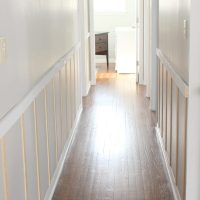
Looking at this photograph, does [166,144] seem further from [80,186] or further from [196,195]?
[196,195]

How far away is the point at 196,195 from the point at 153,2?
3.01 meters

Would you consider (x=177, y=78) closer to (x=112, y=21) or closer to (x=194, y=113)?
(x=194, y=113)

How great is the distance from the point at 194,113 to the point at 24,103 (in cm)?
93

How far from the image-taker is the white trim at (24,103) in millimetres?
1893

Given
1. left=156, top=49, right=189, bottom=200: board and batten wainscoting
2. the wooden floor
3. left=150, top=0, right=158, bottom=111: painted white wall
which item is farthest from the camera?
left=150, top=0, right=158, bottom=111: painted white wall

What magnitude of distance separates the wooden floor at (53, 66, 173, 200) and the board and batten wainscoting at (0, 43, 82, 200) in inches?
5.7

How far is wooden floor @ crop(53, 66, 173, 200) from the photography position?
3.23 m

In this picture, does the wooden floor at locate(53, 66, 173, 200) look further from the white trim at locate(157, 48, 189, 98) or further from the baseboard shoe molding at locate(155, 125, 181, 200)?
the white trim at locate(157, 48, 189, 98)

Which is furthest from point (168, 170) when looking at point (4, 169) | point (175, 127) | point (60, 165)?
point (4, 169)

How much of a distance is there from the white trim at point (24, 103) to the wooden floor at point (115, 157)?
839 mm

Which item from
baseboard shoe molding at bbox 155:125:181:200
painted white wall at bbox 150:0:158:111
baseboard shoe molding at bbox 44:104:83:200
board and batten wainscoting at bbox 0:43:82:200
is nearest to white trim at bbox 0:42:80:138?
board and batten wainscoting at bbox 0:43:82:200

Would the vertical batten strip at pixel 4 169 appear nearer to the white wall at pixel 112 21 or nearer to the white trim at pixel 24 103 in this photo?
the white trim at pixel 24 103

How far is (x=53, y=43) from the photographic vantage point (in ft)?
11.0

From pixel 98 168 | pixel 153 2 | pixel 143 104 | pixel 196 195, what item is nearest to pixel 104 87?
pixel 143 104
